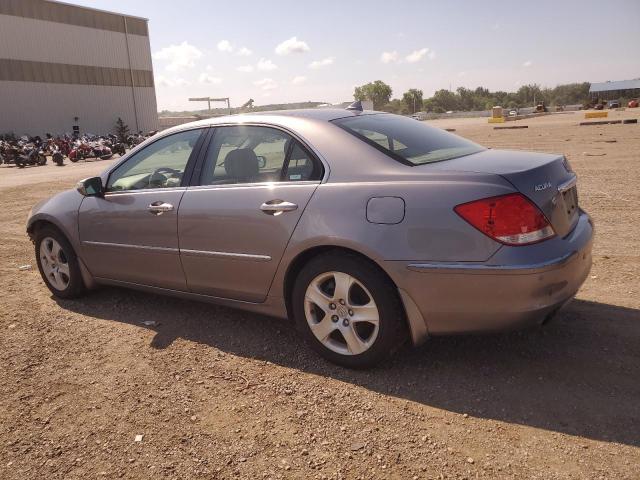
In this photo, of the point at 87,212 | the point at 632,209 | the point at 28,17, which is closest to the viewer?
the point at 87,212

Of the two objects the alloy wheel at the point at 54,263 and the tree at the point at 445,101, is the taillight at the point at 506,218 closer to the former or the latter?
the alloy wheel at the point at 54,263

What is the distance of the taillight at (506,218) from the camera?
2.61 metres

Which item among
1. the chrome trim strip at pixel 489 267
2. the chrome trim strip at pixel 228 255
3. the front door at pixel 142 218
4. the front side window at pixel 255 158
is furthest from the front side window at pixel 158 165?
the chrome trim strip at pixel 489 267

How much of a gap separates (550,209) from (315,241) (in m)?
1.30

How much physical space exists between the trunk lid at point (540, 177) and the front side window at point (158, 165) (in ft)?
6.28

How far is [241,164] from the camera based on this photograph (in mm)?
3596

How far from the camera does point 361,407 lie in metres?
2.78

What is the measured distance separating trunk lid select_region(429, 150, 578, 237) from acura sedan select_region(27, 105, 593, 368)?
0.5 inches

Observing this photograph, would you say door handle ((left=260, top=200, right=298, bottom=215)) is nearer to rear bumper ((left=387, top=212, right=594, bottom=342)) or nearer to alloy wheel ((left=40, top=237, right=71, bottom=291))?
rear bumper ((left=387, top=212, right=594, bottom=342))

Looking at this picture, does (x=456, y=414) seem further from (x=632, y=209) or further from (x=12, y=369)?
(x=632, y=209)

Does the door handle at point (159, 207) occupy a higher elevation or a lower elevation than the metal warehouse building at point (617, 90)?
lower

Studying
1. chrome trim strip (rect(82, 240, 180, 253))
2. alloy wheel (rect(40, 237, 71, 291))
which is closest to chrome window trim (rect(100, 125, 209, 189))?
chrome trim strip (rect(82, 240, 180, 253))

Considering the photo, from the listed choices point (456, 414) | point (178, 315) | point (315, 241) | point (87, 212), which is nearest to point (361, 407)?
point (456, 414)

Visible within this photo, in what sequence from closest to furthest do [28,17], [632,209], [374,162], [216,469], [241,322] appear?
1. [216,469]
2. [374,162]
3. [241,322]
4. [632,209]
5. [28,17]
